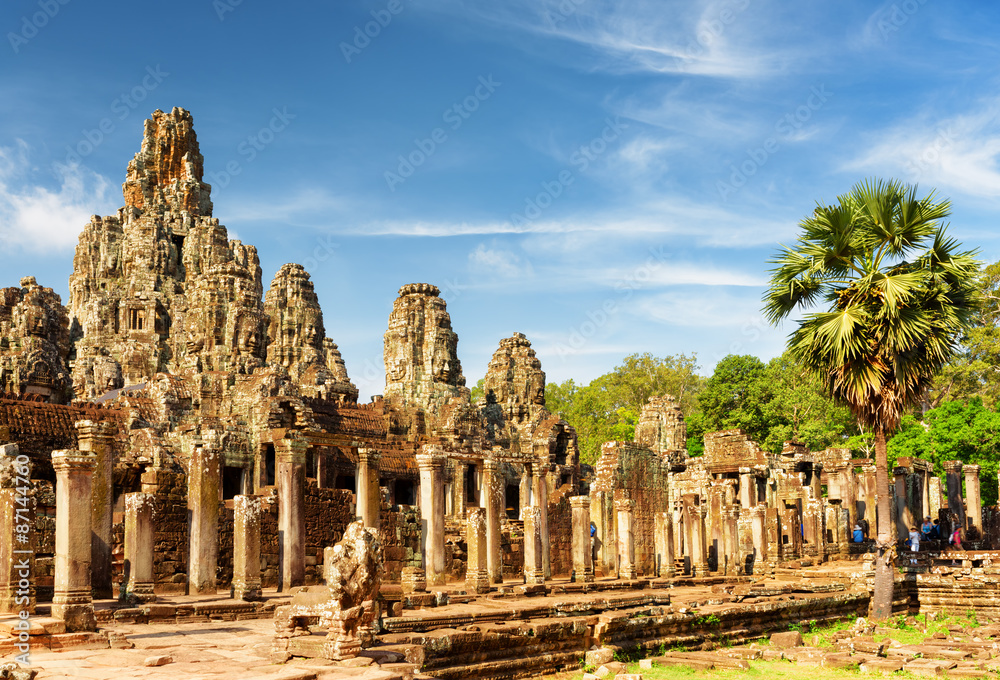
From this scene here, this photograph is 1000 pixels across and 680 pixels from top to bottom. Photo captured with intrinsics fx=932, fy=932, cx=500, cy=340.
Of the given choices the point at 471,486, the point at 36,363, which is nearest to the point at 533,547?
the point at 36,363

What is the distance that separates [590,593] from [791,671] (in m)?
6.98

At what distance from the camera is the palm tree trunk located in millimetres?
16797

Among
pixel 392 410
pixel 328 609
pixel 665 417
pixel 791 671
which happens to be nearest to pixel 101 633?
pixel 328 609

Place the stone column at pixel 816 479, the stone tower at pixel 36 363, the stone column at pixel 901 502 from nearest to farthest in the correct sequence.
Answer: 1. the stone tower at pixel 36 363
2. the stone column at pixel 901 502
3. the stone column at pixel 816 479

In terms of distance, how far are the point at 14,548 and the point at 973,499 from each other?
2994 cm

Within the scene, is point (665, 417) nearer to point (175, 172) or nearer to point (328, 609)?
point (328, 609)

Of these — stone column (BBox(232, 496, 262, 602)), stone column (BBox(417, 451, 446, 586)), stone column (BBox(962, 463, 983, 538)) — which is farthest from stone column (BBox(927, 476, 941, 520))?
stone column (BBox(232, 496, 262, 602))

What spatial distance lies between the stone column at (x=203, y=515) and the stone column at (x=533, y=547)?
21.7 ft

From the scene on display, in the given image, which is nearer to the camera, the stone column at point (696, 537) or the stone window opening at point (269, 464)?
the stone column at point (696, 537)

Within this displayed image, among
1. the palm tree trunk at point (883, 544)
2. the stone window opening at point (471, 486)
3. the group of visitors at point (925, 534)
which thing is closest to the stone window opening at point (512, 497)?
the stone window opening at point (471, 486)

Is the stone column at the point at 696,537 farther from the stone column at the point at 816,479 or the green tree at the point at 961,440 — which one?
the green tree at the point at 961,440

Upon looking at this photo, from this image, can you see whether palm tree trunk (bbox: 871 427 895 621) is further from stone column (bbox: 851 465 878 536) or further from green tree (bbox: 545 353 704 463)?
green tree (bbox: 545 353 704 463)

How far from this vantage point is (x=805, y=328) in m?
17.4

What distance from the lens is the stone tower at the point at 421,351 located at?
3894cm
